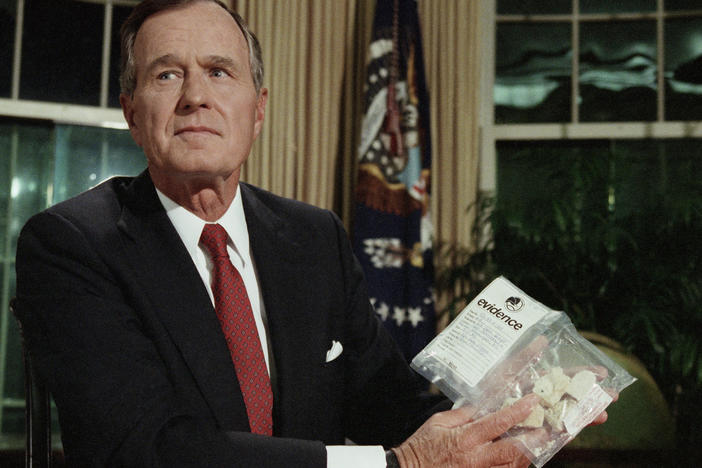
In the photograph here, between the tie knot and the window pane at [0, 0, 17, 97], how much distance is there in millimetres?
2481

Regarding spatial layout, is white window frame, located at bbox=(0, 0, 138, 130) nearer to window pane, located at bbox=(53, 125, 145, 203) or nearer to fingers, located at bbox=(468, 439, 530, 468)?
window pane, located at bbox=(53, 125, 145, 203)

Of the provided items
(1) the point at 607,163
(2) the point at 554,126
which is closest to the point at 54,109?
(2) the point at 554,126

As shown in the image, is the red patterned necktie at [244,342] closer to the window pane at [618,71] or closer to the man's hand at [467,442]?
the man's hand at [467,442]

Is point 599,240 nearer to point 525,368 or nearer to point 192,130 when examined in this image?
point 525,368

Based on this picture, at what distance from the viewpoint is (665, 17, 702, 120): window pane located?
3100 millimetres

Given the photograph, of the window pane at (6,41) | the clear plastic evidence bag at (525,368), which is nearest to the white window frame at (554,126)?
the clear plastic evidence bag at (525,368)

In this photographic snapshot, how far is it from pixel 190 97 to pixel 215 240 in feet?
0.89

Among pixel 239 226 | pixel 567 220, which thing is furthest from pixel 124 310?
pixel 567 220

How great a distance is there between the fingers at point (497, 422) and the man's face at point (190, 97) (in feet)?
2.10

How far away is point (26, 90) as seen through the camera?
319cm

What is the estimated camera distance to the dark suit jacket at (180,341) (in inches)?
37.6

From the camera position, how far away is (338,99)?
3086 millimetres

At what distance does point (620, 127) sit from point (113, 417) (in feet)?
9.08

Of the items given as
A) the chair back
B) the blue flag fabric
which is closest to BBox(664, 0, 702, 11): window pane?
the blue flag fabric
